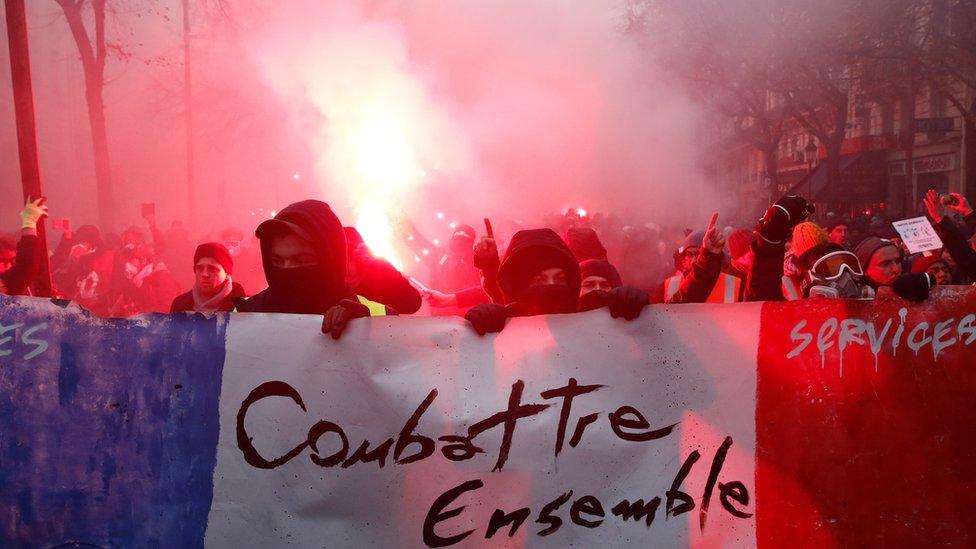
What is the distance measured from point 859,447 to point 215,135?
1225 inches

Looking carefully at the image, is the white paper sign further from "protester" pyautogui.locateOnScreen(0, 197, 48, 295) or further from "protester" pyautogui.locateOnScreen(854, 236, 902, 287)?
"protester" pyautogui.locateOnScreen(0, 197, 48, 295)

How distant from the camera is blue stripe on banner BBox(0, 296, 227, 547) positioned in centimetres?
232

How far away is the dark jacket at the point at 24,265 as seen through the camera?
4.31 m

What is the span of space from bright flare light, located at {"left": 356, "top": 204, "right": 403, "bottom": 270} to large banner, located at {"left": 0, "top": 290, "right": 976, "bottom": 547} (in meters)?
6.84

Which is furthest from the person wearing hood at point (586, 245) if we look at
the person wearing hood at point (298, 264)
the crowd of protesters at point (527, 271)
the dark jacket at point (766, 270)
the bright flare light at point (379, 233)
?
the bright flare light at point (379, 233)

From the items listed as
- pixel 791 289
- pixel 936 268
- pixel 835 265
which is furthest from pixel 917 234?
pixel 835 265

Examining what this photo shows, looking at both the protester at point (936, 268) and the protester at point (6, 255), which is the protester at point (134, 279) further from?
the protester at point (936, 268)

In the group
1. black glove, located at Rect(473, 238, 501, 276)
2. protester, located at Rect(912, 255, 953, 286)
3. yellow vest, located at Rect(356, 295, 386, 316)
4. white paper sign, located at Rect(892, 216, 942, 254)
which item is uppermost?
white paper sign, located at Rect(892, 216, 942, 254)

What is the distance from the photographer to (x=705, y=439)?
238 cm

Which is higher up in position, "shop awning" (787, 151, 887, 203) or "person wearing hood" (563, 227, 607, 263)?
"shop awning" (787, 151, 887, 203)

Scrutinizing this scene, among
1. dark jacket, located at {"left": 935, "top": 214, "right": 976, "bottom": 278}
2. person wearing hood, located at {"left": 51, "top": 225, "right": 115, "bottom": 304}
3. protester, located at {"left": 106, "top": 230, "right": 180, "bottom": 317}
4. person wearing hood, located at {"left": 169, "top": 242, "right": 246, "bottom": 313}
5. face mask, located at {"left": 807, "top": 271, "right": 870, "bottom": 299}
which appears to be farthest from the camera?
person wearing hood, located at {"left": 51, "top": 225, "right": 115, "bottom": 304}

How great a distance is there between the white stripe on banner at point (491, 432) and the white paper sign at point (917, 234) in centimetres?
385

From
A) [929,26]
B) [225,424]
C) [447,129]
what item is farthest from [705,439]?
[929,26]

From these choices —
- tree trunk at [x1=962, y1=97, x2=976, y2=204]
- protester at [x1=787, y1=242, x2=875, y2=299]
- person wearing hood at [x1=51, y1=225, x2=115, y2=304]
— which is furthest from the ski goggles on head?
tree trunk at [x1=962, y1=97, x2=976, y2=204]
